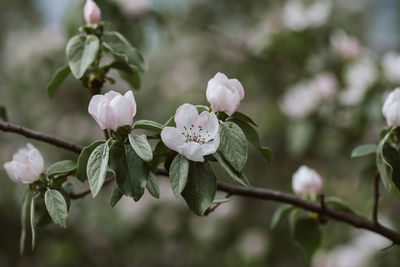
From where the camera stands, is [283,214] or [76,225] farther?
[76,225]

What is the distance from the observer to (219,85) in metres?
0.76

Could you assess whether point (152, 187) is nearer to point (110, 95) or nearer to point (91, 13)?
point (110, 95)

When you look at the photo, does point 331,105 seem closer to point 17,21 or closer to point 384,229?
point 384,229

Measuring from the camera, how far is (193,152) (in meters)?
0.71

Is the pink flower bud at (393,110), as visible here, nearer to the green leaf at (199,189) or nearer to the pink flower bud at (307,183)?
the pink flower bud at (307,183)

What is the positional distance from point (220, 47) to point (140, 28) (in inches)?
66.1

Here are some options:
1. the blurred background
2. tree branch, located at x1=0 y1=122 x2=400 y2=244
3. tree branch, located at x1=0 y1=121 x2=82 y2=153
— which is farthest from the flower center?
the blurred background

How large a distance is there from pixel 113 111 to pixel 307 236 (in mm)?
547

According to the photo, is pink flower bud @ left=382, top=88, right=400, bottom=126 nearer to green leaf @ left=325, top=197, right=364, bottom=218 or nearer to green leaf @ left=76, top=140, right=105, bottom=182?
green leaf @ left=325, top=197, right=364, bottom=218

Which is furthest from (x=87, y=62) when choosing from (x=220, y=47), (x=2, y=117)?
(x=220, y=47)

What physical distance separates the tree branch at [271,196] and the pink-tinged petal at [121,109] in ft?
0.42

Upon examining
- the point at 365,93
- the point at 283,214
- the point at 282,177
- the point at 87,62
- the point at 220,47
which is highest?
the point at 87,62

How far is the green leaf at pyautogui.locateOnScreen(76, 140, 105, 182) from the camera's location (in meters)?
0.74

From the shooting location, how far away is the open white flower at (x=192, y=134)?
71 centimetres
